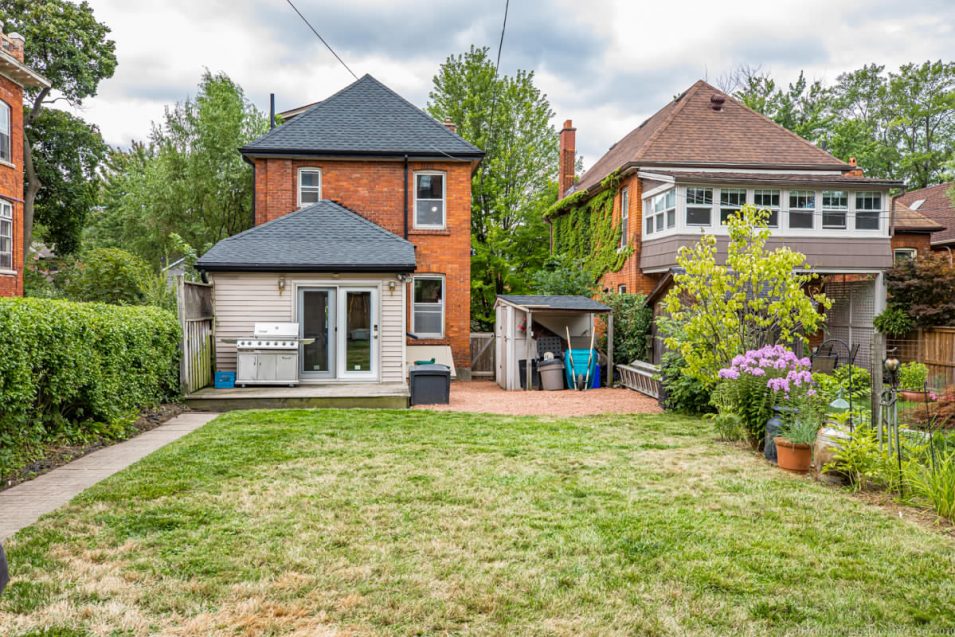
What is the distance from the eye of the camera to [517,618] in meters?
3.54

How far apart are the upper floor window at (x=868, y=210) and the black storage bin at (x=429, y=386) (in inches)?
530

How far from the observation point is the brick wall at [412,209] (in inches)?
683

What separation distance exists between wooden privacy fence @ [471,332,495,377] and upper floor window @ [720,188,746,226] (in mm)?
7168

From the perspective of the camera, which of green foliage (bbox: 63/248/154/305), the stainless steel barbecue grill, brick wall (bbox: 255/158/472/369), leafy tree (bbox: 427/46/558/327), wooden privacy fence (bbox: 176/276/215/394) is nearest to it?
wooden privacy fence (bbox: 176/276/215/394)

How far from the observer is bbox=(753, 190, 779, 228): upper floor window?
18317mm

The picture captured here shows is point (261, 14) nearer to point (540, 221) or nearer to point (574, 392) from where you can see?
point (574, 392)

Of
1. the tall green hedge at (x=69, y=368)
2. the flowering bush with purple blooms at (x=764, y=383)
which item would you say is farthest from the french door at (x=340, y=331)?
the flowering bush with purple blooms at (x=764, y=383)

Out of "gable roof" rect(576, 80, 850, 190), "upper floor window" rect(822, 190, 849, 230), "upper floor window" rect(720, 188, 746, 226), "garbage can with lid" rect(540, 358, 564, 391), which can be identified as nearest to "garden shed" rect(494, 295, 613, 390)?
"garbage can with lid" rect(540, 358, 564, 391)

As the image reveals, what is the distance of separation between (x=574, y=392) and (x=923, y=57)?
3565 cm

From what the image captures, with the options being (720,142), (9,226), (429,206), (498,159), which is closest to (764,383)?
(429,206)

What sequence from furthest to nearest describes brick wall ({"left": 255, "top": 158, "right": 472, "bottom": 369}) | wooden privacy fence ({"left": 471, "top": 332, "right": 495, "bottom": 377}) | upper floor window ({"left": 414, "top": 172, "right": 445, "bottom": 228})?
wooden privacy fence ({"left": 471, "top": 332, "right": 495, "bottom": 377})
upper floor window ({"left": 414, "top": 172, "right": 445, "bottom": 228})
brick wall ({"left": 255, "top": 158, "right": 472, "bottom": 369})

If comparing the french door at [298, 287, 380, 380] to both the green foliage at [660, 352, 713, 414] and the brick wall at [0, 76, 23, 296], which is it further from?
the brick wall at [0, 76, 23, 296]

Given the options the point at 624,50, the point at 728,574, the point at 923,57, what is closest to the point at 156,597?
the point at 728,574

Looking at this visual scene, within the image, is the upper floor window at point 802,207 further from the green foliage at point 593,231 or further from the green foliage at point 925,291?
the green foliage at point 593,231
